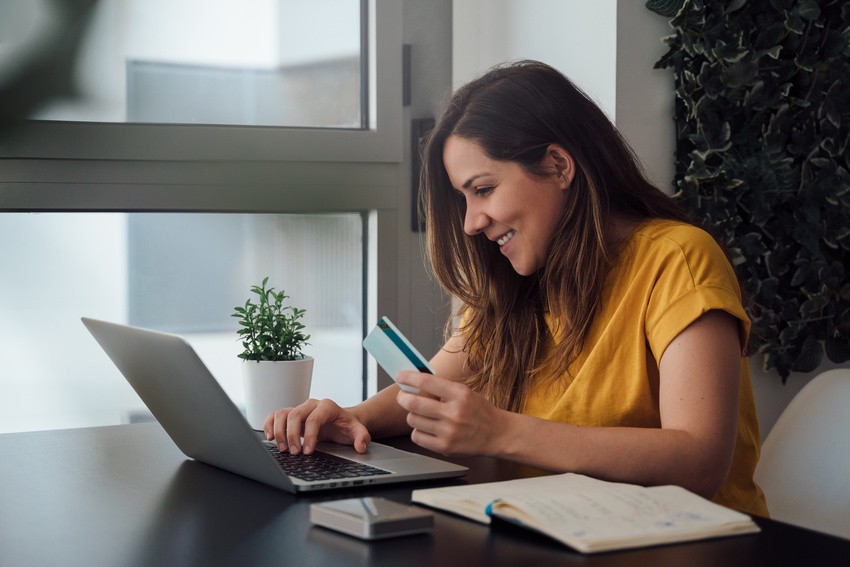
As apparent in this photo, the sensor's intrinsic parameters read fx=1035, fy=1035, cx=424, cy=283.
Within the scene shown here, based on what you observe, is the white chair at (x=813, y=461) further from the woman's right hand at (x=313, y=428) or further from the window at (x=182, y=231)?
the window at (x=182, y=231)

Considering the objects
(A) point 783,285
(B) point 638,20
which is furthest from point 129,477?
(A) point 783,285

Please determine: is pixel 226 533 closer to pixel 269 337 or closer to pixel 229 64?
pixel 269 337

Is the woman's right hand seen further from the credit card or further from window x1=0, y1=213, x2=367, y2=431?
window x1=0, y1=213, x2=367, y2=431

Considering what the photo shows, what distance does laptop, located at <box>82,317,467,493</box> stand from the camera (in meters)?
1.13

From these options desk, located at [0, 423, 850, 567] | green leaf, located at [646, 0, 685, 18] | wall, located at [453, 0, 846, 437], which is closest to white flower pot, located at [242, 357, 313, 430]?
desk, located at [0, 423, 850, 567]

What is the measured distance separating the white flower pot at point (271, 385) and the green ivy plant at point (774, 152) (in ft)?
3.04

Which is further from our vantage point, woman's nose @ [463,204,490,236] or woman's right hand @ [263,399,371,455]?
woman's nose @ [463,204,490,236]

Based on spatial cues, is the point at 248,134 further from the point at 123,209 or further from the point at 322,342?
the point at 322,342

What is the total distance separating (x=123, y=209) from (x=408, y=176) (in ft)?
2.22

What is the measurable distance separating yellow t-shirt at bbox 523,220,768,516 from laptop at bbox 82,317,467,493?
33 cm

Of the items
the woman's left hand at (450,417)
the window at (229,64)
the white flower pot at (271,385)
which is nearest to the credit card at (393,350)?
the woman's left hand at (450,417)

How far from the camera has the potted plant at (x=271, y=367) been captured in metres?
1.93

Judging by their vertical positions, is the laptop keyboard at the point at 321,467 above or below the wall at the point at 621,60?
below

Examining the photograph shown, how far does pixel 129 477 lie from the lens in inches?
49.9
